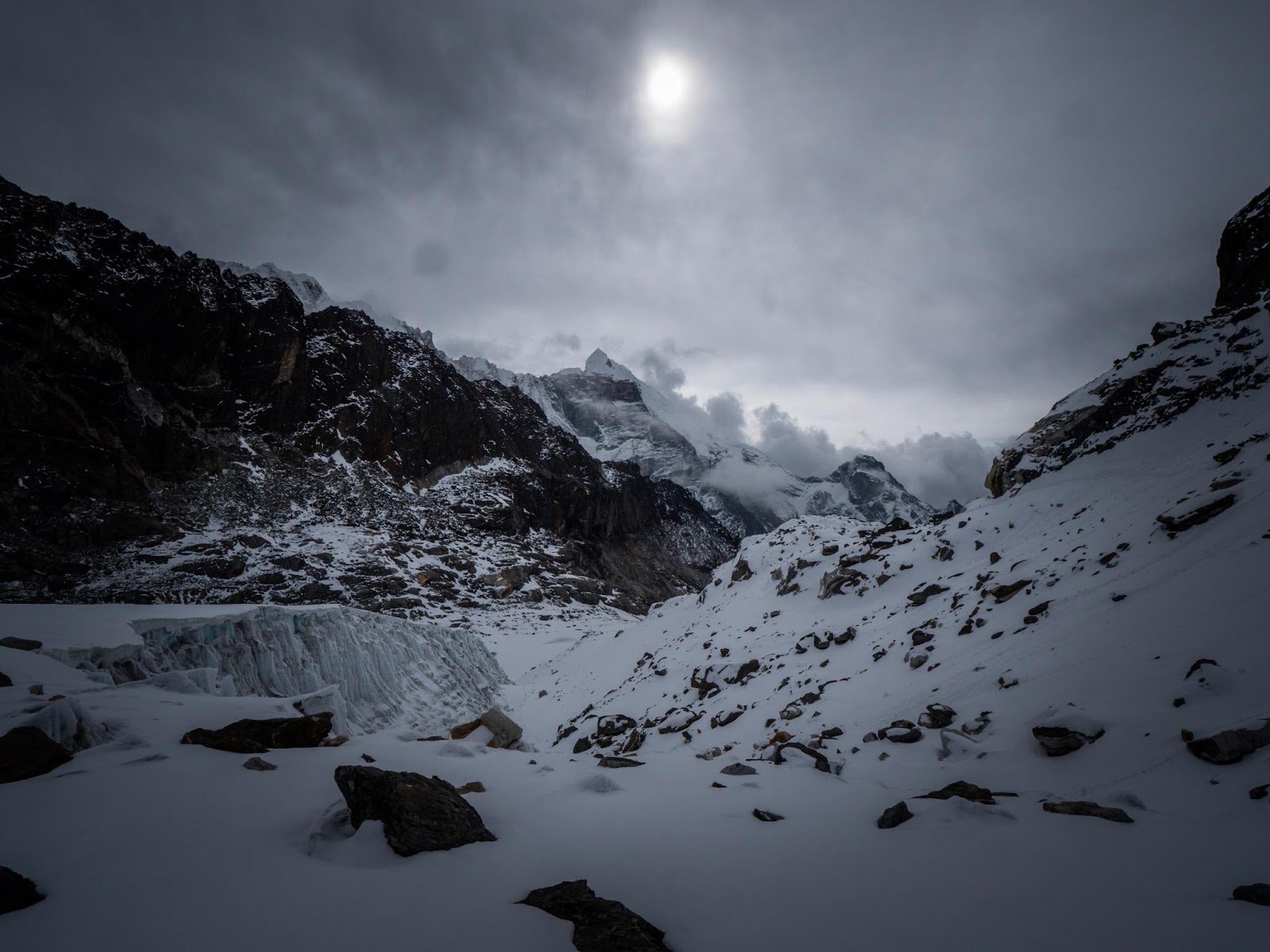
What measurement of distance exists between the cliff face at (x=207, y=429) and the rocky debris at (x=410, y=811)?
51.2 m

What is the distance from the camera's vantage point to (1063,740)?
5.68 m

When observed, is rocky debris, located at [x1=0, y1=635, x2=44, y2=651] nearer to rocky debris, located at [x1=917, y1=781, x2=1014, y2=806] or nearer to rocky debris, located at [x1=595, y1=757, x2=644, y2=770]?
rocky debris, located at [x1=595, y1=757, x2=644, y2=770]

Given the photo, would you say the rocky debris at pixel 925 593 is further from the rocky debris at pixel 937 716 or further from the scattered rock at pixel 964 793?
the scattered rock at pixel 964 793

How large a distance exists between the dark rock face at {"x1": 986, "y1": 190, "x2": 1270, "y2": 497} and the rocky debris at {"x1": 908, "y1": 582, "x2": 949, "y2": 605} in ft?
27.4

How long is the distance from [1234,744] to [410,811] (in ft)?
24.1

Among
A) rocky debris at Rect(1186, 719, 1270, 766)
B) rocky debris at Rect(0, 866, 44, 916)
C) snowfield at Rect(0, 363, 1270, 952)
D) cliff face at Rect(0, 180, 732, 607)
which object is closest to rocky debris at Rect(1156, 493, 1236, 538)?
snowfield at Rect(0, 363, 1270, 952)

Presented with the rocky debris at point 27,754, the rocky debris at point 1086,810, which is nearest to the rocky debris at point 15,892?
the rocky debris at point 27,754

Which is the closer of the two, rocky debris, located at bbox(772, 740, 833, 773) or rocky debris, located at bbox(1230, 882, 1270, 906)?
rocky debris, located at bbox(1230, 882, 1270, 906)

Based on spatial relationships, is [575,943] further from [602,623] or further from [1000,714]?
[602,623]

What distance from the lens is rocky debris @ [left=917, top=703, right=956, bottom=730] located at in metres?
7.73

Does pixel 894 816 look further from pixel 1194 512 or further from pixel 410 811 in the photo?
pixel 1194 512

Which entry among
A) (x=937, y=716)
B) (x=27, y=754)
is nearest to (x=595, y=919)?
(x=27, y=754)

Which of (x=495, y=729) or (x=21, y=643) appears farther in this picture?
(x=495, y=729)

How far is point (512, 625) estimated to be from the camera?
4966 cm
